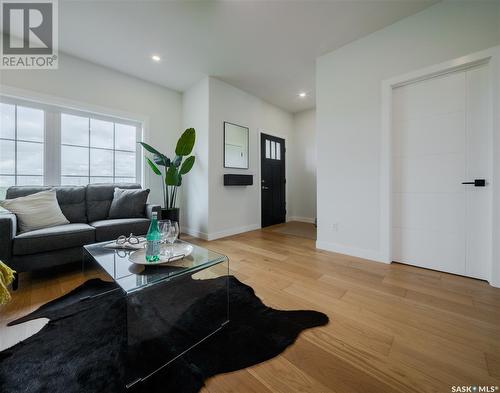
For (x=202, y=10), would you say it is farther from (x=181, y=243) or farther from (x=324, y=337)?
(x=324, y=337)

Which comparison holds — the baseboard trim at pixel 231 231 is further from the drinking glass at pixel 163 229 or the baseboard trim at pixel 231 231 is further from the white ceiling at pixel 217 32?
the white ceiling at pixel 217 32

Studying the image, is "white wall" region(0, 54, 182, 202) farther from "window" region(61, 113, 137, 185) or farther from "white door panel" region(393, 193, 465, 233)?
"white door panel" region(393, 193, 465, 233)

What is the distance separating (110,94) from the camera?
127 inches

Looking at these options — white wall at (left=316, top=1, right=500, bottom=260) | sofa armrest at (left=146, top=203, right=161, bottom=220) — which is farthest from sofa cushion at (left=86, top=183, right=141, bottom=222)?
white wall at (left=316, top=1, right=500, bottom=260)

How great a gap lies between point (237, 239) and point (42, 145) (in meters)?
3.06

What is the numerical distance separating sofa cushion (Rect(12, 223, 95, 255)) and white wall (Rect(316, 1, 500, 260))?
2.90 metres

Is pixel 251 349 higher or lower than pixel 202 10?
lower

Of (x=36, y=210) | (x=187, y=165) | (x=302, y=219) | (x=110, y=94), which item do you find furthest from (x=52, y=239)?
(x=302, y=219)

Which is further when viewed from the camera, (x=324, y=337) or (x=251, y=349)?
(x=324, y=337)

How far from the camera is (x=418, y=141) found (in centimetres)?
228

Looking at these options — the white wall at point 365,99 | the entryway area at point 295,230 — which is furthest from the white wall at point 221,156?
the white wall at point 365,99

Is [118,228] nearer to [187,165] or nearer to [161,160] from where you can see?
[161,160]

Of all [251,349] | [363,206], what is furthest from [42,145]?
[363,206]

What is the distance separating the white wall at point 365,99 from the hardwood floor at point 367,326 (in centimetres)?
50
